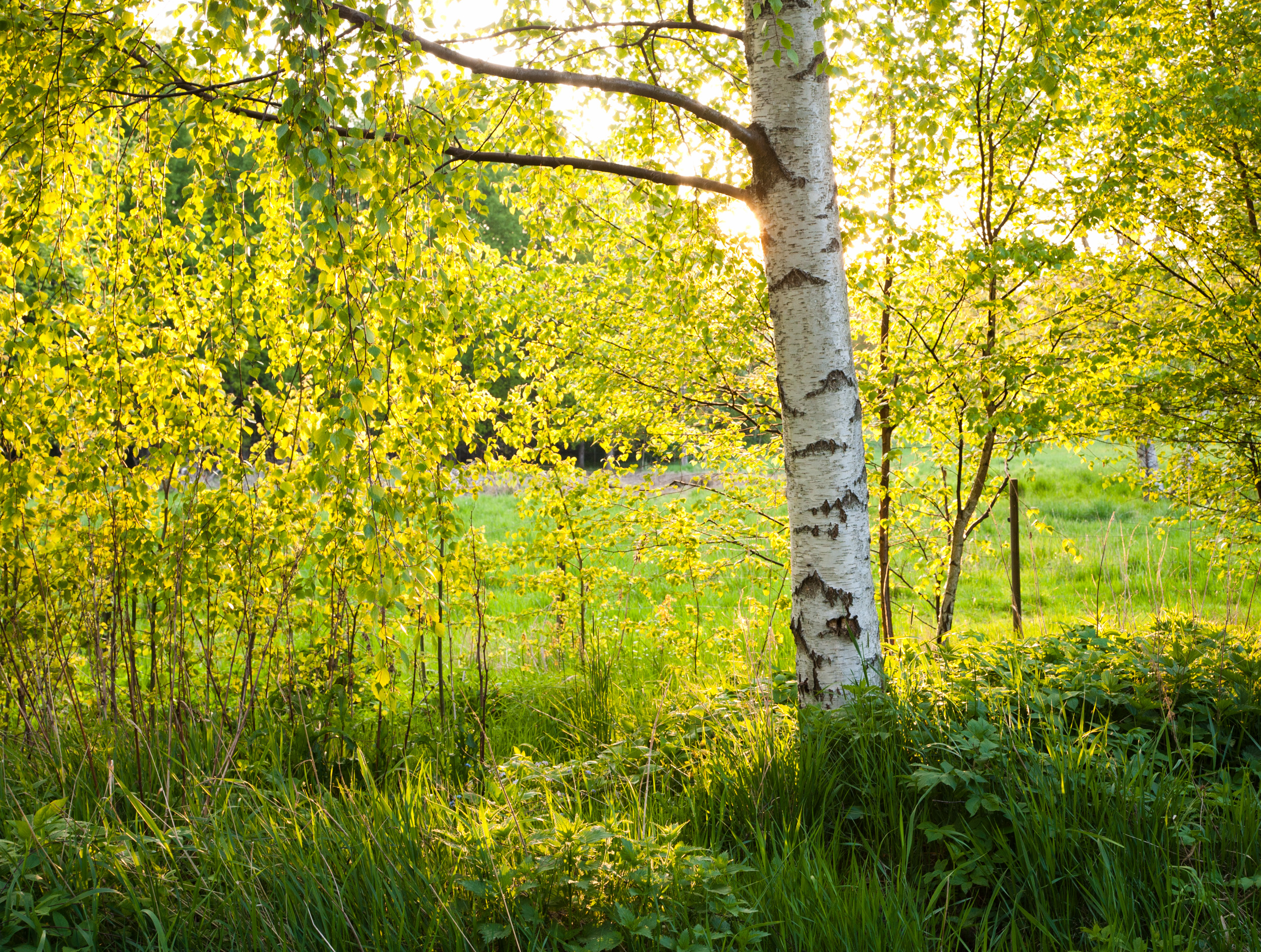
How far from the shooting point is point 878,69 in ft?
14.6

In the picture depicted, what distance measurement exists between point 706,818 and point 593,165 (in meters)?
2.52

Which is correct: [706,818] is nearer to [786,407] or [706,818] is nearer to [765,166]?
[786,407]

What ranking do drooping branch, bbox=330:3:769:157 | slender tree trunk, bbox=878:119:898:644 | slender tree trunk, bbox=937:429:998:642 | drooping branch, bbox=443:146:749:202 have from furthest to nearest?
slender tree trunk, bbox=937:429:998:642 → slender tree trunk, bbox=878:119:898:644 → drooping branch, bbox=443:146:749:202 → drooping branch, bbox=330:3:769:157

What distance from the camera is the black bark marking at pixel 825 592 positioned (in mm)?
3131

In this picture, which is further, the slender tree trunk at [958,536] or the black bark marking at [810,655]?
the slender tree trunk at [958,536]

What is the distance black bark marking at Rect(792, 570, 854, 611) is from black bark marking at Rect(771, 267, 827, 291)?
118cm

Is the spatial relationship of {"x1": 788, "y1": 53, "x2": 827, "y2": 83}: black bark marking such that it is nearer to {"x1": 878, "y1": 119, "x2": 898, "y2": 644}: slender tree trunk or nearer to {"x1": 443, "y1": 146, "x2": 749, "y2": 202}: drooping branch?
{"x1": 443, "y1": 146, "x2": 749, "y2": 202}: drooping branch

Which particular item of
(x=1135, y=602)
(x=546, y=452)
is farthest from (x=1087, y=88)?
(x=1135, y=602)

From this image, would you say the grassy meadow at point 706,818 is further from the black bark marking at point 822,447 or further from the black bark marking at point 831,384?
the black bark marking at point 831,384

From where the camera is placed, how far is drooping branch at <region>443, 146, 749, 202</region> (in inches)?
117

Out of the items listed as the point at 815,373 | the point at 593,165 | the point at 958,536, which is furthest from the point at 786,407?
the point at 958,536

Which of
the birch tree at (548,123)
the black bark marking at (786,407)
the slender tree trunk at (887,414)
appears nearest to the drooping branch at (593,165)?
the birch tree at (548,123)

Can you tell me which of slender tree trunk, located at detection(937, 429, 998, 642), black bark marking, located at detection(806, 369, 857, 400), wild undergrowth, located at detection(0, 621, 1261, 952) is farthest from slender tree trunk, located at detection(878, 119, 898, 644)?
wild undergrowth, located at detection(0, 621, 1261, 952)

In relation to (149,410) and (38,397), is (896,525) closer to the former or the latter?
(149,410)
